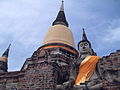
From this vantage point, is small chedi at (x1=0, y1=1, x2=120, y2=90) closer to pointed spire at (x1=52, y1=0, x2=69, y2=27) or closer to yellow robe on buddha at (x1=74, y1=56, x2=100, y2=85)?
yellow robe on buddha at (x1=74, y1=56, x2=100, y2=85)

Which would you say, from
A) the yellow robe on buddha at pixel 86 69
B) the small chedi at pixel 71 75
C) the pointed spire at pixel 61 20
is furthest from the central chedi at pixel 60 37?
the yellow robe on buddha at pixel 86 69

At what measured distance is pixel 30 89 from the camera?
1008 centimetres

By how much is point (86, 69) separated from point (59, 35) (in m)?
6.32

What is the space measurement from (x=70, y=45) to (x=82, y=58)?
4.87 meters

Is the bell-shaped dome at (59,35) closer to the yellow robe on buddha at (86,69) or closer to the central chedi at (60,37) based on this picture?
the central chedi at (60,37)

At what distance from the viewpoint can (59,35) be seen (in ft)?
53.4

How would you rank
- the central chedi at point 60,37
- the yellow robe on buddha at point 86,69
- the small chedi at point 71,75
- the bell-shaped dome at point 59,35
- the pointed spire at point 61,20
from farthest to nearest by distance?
the pointed spire at point 61,20 < the bell-shaped dome at point 59,35 < the central chedi at point 60,37 < the yellow robe on buddha at point 86,69 < the small chedi at point 71,75

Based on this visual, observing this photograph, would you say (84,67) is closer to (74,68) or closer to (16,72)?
(74,68)

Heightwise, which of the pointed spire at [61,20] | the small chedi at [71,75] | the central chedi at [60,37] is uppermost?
the pointed spire at [61,20]

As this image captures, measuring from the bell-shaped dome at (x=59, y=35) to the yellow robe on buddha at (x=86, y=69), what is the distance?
17.6 ft

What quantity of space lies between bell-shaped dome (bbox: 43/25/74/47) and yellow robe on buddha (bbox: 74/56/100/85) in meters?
5.37

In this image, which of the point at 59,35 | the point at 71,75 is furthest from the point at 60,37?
the point at 71,75

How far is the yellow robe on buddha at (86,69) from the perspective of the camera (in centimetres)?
1003

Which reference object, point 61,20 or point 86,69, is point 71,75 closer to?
point 86,69
